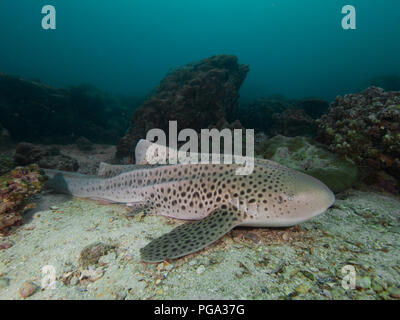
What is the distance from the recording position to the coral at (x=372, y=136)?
4898 mm

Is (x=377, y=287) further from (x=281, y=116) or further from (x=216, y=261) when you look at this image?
(x=281, y=116)

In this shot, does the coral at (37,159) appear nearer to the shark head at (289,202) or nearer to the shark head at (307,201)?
the shark head at (289,202)

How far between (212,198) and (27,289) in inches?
91.2

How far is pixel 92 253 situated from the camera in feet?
8.22

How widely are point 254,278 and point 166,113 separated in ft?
28.8

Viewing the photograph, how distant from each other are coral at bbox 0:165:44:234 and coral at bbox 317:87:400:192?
6.99m

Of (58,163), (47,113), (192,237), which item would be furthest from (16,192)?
(47,113)

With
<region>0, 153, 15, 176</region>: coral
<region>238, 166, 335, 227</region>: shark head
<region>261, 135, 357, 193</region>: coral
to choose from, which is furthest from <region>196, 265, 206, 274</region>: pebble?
<region>0, 153, 15, 176</region>: coral

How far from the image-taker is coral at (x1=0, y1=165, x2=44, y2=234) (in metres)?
3.21

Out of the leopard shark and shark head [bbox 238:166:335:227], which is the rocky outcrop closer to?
the leopard shark

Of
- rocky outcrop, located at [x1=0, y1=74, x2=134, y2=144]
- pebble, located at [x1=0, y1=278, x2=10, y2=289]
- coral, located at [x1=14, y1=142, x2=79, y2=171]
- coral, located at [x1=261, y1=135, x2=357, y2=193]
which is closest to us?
pebble, located at [x1=0, y1=278, x2=10, y2=289]

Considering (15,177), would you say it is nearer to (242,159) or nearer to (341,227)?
(242,159)
